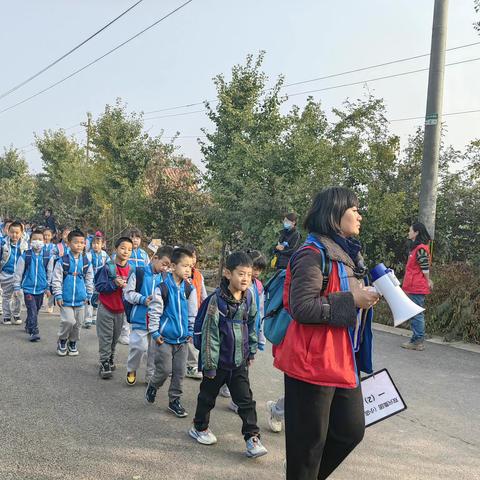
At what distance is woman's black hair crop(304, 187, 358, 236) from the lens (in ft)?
8.88

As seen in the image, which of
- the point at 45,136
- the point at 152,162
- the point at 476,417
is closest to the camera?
the point at 476,417

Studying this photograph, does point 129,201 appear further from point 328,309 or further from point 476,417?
point 328,309

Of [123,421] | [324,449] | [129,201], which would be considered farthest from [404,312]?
[129,201]

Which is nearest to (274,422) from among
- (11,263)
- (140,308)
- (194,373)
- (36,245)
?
(194,373)

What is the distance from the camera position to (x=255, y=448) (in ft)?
12.6

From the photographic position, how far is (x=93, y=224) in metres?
Result: 25.0

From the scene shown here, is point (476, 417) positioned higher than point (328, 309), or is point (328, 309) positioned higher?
point (328, 309)

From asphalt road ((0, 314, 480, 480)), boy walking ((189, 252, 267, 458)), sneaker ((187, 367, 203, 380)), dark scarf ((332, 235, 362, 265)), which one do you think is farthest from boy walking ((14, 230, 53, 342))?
dark scarf ((332, 235, 362, 265))

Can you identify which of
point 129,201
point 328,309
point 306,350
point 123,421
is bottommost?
point 123,421

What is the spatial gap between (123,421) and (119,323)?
1.74m

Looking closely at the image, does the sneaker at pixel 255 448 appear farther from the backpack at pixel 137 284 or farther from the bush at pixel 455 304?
the bush at pixel 455 304

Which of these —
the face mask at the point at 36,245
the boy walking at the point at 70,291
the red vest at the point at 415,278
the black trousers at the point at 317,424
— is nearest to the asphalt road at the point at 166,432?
the boy walking at the point at 70,291

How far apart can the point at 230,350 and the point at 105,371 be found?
234 cm

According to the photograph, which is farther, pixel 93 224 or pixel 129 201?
pixel 93 224
